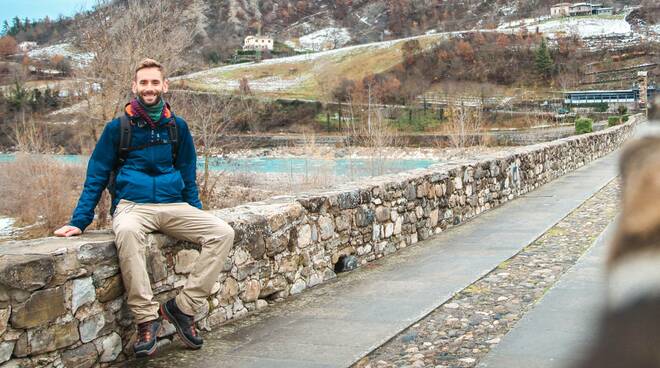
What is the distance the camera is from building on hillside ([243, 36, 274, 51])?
189 meters

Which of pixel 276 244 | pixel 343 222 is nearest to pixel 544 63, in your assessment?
pixel 343 222

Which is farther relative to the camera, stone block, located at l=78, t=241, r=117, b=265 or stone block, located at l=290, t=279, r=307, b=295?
stone block, located at l=290, t=279, r=307, b=295

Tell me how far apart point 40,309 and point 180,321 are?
101 centimetres

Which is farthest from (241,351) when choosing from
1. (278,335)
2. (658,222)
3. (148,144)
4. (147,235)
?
(658,222)

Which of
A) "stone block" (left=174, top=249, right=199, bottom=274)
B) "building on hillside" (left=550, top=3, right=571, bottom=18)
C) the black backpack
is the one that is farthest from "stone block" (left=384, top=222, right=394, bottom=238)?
"building on hillside" (left=550, top=3, right=571, bottom=18)

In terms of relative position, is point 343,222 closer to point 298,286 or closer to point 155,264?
point 298,286

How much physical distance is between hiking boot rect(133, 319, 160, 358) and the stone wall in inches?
6.9

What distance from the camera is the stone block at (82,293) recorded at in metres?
3.89

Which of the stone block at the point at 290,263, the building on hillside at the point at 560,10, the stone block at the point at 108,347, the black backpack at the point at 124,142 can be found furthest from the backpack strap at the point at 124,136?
the building on hillside at the point at 560,10

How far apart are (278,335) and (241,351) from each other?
0.42 meters

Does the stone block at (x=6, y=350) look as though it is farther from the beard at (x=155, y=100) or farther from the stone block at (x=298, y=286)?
the stone block at (x=298, y=286)

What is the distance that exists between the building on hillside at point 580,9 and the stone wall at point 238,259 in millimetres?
184405

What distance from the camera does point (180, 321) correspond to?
4.45 metres

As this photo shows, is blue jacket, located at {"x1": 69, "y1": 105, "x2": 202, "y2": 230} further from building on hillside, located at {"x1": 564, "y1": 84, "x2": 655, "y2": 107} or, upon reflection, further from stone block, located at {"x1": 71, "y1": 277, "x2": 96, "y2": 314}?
building on hillside, located at {"x1": 564, "y1": 84, "x2": 655, "y2": 107}
